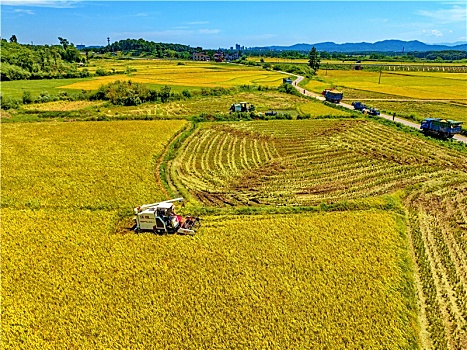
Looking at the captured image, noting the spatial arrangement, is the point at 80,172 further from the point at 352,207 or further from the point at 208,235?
the point at 352,207

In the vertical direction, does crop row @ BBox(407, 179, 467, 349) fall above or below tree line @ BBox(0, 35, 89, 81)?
below

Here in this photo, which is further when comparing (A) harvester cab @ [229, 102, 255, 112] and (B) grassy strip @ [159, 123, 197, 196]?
(A) harvester cab @ [229, 102, 255, 112]

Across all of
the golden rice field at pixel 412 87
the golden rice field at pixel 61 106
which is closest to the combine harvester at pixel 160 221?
the golden rice field at pixel 61 106

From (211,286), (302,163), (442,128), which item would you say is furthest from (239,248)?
(442,128)

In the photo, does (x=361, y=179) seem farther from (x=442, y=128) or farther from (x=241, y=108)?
(x=241, y=108)

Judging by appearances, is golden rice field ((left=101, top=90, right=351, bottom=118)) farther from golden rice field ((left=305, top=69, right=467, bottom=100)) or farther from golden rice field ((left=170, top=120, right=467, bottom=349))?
golden rice field ((left=305, top=69, right=467, bottom=100))

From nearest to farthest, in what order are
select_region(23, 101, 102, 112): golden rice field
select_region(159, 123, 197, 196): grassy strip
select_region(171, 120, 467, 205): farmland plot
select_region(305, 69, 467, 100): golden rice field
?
select_region(171, 120, 467, 205): farmland plot
select_region(159, 123, 197, 196): grassy strip
select_region(23, 101, 102, 112): golden rice field
select_region(305, 69, 467, 100): golden rice field

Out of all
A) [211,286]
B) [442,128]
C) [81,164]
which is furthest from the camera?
[442,128]

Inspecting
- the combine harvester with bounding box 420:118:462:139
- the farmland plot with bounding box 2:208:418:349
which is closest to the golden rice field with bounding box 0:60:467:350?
the farmland plot with bounding box 2:208:418:349

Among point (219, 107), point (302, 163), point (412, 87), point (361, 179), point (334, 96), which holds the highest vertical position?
point (412, 87)

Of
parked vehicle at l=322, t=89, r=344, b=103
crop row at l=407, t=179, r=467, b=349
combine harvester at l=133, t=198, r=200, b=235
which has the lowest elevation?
crop row at l=407, t=179, r=467, b=349
